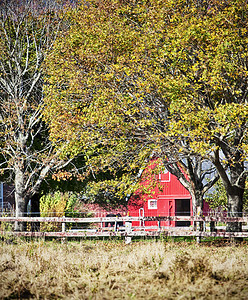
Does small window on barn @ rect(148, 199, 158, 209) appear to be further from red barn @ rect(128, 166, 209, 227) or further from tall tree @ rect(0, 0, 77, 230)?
tall tree @ rect(0, 0, 77, 230)

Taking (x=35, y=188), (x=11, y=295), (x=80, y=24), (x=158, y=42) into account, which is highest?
(x=80, y=24)

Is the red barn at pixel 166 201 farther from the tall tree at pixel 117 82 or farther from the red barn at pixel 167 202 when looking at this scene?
the tall tree at pixel 117 82

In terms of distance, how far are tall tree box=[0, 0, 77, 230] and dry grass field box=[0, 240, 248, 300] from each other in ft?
38.9

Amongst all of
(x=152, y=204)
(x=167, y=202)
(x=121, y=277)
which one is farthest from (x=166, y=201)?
(x=121, y=277)

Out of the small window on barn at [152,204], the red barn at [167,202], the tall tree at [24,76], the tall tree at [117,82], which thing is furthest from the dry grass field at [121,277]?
the small window on barn at [152,204]

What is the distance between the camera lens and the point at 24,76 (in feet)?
84.3

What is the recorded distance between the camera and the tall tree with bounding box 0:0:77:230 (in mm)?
23297

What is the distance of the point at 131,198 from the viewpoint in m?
37.1

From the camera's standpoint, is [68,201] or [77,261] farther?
[68,201]

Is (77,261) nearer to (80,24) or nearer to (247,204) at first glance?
(80,24)

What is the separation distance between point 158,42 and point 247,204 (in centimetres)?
2306

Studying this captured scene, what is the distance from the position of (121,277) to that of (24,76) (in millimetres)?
18559

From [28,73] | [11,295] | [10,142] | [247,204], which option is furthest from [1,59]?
[247,204]

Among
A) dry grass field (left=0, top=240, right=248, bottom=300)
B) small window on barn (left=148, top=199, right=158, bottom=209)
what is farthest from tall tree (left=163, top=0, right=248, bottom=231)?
small window on barn (left=148, top=199, right=158, bottom=209)
